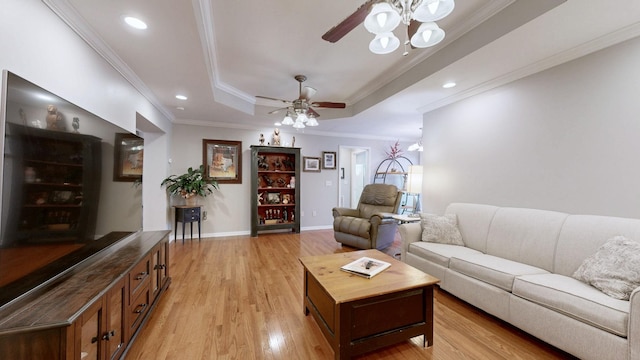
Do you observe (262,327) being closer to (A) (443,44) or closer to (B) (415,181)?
(B) (415,181)

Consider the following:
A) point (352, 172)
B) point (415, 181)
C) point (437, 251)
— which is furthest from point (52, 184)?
point (352, 172)

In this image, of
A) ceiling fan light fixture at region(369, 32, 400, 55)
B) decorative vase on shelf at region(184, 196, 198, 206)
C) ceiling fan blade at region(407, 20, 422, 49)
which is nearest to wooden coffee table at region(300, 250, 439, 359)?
ceiling fan light fixture at region(369, 32, 400, 55)

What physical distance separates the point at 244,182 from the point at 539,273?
4.68 metres

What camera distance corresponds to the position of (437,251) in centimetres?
257

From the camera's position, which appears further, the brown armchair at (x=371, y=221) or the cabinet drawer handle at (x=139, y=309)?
the brown armchair at (x=371, y=221)

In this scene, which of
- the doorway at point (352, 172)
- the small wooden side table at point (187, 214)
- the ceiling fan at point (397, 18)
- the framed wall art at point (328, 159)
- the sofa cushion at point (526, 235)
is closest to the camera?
the ceiling fan at point (397, 18)

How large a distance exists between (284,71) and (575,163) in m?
3.24

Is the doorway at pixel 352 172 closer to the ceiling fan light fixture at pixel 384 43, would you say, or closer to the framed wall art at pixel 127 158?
the framed wall art at pixel 127 158

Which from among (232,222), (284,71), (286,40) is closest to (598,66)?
(286,40)

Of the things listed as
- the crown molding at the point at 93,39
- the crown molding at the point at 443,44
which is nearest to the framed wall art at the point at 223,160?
the crown molding at the point at 93,39

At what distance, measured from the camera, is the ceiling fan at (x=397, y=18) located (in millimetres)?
1235

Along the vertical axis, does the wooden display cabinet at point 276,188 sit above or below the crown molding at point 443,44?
below

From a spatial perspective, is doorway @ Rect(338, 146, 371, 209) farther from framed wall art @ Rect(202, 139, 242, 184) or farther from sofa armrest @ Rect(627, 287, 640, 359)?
sofa armrest @ Rect(627, 287, 640, 359)

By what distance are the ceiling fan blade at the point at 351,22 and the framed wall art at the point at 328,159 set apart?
4.13 meters
